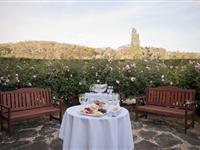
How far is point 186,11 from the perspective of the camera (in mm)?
9422

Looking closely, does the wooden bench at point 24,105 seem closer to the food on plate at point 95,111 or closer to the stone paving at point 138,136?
the stone paving at point 138,136

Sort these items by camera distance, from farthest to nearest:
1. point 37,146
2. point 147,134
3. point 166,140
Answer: point 147,134, point 166,140, point 37,146

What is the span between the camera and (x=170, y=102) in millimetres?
5609

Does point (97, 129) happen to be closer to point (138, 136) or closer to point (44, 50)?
point (138, 136)

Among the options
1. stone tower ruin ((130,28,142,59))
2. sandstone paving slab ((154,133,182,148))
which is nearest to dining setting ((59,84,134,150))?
sandstone paving slab ((154,133,182,148))

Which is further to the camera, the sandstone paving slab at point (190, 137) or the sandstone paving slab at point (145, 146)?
the sandstone paving slab at point (190, 137)

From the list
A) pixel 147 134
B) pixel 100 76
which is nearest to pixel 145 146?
pixel 147 134

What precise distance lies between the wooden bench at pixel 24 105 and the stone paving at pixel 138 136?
13.2 inches

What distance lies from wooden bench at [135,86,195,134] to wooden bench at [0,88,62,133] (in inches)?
89.5

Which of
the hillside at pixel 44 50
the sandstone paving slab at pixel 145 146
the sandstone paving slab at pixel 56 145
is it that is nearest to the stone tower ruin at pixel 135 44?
the hillside at pixel 44 50

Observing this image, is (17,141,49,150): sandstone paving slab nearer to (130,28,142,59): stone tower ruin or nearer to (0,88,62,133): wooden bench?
(0,88,62,133): wooden bench

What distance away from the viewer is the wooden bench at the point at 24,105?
4.71m

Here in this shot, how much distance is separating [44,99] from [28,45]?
5969 millimetres

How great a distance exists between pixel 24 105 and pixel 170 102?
3.53 meters
